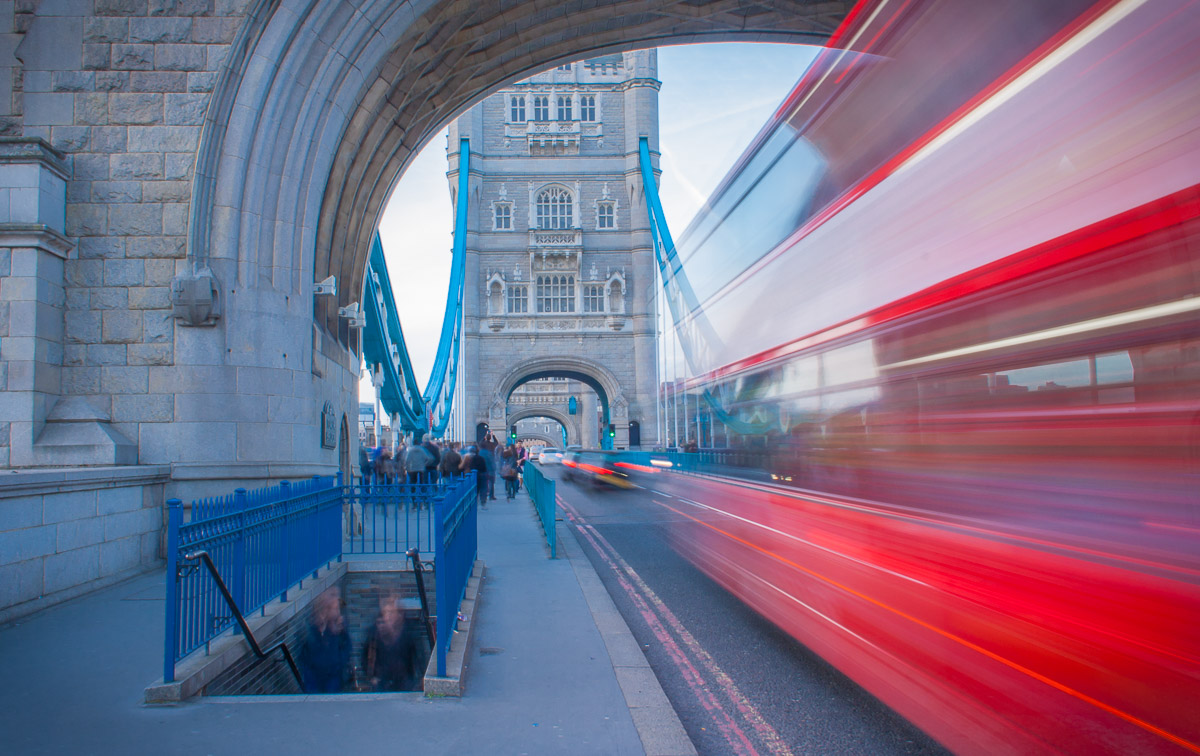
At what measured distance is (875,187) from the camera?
217 inches

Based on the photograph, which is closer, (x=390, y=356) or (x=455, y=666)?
(x=455, y=666)

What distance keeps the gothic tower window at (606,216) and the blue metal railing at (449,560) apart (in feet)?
120

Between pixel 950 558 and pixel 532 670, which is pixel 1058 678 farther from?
pixel 532 670

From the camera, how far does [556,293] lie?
4219 cm

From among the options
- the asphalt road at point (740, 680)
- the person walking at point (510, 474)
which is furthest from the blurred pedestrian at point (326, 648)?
the person walking at point (510, 474)

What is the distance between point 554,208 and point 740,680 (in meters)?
39.7

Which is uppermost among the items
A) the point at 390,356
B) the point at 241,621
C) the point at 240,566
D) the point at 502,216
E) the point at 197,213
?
the point at 502,216

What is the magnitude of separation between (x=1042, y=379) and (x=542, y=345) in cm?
3827

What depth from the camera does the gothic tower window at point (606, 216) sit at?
4228cm

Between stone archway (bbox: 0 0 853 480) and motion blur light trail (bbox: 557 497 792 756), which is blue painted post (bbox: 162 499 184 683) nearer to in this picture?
motion blur light trail (bbox: 557 497 792 756)

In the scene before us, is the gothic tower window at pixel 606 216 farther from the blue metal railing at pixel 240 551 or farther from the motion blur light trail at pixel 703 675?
the blue metal railing at pixel 240 551

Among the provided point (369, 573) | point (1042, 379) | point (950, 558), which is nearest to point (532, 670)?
point (950, 558)

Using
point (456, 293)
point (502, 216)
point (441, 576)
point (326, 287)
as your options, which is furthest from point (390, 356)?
point (502, 216)

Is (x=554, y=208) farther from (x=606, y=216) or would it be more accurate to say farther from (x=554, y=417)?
(x=554, y=417)
